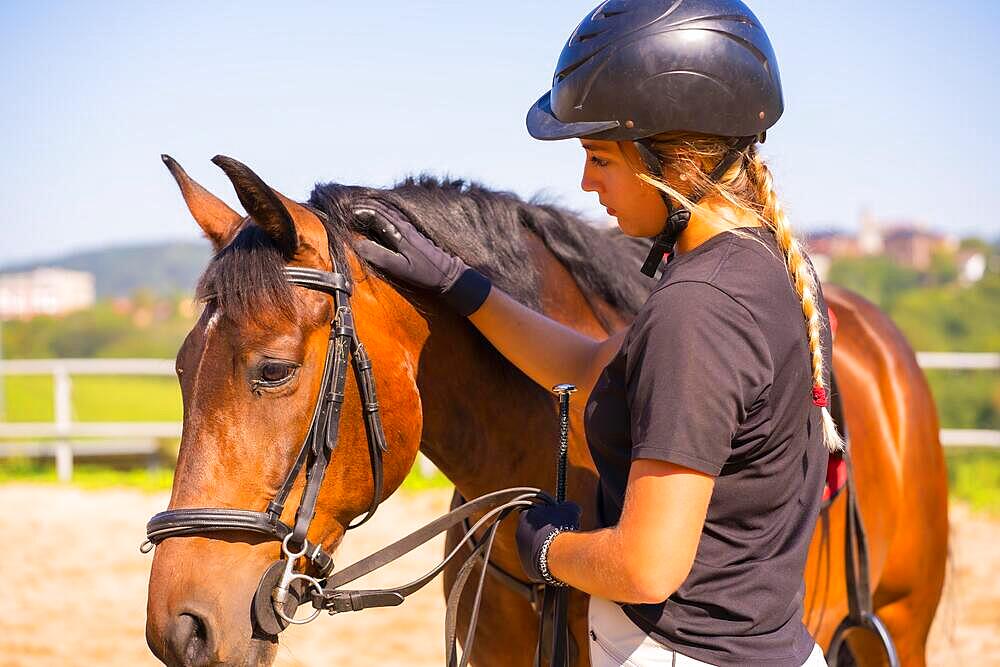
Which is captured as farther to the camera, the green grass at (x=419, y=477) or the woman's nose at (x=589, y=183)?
the green grass at (x=419, y=477)

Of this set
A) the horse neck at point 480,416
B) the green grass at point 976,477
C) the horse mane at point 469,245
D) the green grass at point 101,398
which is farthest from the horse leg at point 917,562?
the green grass at point 101,398

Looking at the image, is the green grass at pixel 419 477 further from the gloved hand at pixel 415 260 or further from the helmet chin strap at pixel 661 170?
the helmet chin strap at pixel 661 170

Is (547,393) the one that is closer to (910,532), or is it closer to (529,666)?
(529,666)

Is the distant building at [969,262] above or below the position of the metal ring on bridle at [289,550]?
below

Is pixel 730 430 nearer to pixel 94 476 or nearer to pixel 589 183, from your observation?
pixel 589 183

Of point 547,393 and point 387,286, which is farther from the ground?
point 387,286

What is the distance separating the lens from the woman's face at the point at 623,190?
5.36ft

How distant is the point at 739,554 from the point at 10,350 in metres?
17.2

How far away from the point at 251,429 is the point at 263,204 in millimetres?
452

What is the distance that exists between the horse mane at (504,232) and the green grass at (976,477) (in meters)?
6.71

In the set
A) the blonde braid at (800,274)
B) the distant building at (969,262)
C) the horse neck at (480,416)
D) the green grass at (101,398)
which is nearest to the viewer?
the blonde braid at (800,274)

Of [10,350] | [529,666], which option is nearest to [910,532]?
[529,666]

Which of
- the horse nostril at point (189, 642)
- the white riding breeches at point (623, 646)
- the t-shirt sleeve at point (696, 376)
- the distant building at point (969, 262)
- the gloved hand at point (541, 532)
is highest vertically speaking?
the t-shirt sleeve at point (696, 376)

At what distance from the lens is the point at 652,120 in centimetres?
161
